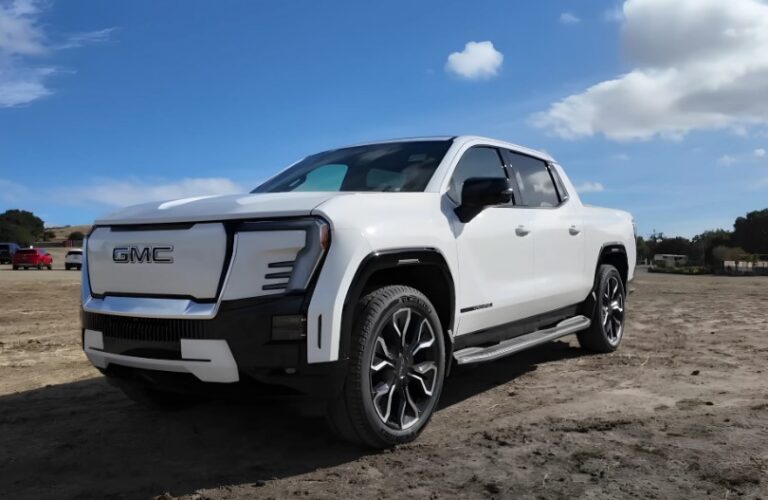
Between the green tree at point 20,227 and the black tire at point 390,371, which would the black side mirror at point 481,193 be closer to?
the black tire at point 390,371

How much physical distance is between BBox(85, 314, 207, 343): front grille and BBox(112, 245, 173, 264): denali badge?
0.30m

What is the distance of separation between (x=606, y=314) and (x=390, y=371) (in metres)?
3.70

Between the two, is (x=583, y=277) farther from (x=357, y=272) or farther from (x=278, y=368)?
(x=278, y=368)

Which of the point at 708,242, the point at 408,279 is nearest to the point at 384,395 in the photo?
the point at 408,279

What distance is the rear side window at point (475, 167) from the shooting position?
421 centimetres

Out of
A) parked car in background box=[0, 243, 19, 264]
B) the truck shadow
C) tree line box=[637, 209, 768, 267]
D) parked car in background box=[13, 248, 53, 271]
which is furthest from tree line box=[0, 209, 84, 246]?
the truck shadow

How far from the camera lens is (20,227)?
109 m

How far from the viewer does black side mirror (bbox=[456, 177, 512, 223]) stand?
3.86m

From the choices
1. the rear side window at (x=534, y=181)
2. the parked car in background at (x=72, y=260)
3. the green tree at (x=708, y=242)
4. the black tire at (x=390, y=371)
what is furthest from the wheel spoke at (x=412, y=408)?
the green tree at (x=708, y=242)

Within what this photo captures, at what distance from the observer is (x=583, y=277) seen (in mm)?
5852

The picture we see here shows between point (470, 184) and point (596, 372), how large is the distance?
8.26 feet

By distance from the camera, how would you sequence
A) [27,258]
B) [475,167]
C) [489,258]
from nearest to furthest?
[489,258]
[475,167]
[27,258]

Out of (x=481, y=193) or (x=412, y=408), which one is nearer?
(x=412, y=408)

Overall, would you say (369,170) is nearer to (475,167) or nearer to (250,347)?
(475,167)
